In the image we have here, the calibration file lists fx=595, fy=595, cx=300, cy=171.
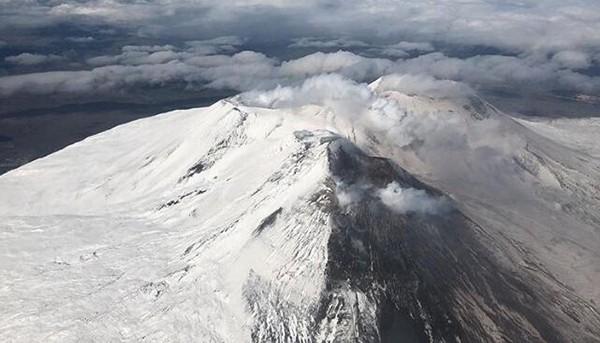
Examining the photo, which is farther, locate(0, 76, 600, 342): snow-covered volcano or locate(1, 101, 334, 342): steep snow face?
locate(1, 101, 334, 342): steep snow face

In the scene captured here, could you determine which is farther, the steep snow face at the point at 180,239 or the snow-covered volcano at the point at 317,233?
the steep snow face at the point at 180,239

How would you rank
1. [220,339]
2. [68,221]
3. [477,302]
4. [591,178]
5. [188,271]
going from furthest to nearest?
1. [591,178]
2. [68,221]
3. [188,271]
4. [477,302]
5. [220,339]

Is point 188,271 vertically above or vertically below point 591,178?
above

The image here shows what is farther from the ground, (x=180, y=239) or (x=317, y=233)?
(x=317, y=233)

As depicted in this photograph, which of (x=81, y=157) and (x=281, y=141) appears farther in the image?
(x=81, y=157)

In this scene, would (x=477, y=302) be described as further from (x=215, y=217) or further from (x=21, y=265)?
(x=21, y=265)

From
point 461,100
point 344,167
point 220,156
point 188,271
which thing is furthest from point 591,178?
point 188,271

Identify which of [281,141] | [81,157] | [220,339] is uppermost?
[281,141]

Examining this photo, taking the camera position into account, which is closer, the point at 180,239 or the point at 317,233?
the point at 317,233
